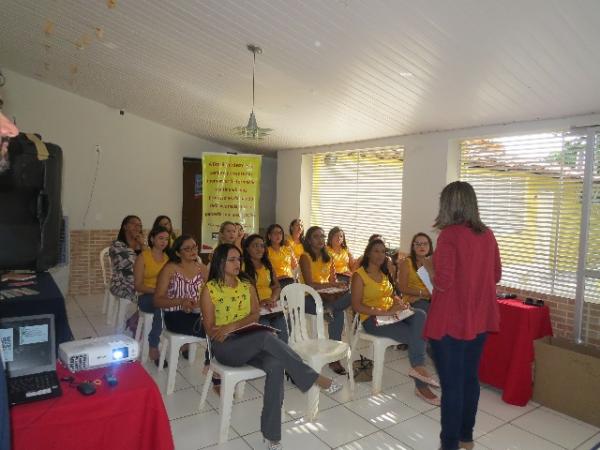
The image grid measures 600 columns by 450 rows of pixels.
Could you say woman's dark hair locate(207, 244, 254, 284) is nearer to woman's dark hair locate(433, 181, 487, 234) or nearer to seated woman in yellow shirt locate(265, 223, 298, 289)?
woman's dark hair locate(433, 181, 487, 234)

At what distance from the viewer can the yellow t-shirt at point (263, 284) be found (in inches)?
147

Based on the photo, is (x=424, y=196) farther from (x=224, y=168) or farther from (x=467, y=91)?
(x=224, y=168)

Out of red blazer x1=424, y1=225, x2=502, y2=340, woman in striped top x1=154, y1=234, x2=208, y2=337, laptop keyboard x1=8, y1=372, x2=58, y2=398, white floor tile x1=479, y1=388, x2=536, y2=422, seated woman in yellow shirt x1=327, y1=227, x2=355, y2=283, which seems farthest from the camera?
seated woman in yellow shirt x1=327, y1=227, x2=355, y2=283

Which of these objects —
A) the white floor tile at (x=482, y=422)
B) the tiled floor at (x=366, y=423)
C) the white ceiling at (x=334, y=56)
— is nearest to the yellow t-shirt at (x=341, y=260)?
the white ceiling at (x=334, y=56)

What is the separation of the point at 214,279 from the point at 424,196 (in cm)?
278

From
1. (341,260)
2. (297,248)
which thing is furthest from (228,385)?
(297,248)

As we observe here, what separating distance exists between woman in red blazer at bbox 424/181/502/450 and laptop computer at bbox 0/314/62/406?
5.64 ft

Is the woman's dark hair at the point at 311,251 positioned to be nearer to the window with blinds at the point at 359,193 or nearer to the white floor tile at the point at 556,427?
the window with blinds at the point at 359,193

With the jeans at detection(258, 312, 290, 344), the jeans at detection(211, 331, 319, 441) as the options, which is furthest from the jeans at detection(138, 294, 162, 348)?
the jeans at detection(211, 331, 319, 441)

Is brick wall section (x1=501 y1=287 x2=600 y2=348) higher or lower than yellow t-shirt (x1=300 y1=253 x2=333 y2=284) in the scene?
lower

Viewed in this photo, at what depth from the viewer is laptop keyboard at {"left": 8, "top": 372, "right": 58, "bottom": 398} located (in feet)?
4.92

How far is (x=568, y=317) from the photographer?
142 inches

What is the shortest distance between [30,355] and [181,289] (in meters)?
1.71

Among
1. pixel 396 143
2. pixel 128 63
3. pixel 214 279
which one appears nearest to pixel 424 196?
pixel 396 143
